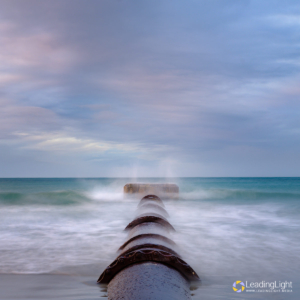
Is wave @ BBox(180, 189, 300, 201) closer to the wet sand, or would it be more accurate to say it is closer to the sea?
the sea

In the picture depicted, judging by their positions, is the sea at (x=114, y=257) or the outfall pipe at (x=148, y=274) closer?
the outfall pipe at (x=148, y=274)

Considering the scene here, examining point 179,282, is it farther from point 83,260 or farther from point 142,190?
point 142,190

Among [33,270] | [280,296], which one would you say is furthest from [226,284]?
[33,270]

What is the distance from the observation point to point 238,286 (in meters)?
2.97

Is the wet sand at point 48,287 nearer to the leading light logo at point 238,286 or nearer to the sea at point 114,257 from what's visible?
the sea at point 114,257

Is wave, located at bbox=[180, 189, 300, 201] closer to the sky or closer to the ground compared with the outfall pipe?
closer to the sky

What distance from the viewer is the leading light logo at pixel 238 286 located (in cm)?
285

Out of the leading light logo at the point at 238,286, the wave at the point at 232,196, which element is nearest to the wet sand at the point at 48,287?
the leading light logo at the point at 238,286

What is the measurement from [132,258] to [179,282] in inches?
12.7

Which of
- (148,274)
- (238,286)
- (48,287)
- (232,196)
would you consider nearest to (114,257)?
(48,287)

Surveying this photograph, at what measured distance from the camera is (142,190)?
11602mm

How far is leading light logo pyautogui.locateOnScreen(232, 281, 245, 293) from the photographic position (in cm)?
285

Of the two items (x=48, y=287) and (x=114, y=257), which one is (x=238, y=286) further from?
(x=48, y=287)

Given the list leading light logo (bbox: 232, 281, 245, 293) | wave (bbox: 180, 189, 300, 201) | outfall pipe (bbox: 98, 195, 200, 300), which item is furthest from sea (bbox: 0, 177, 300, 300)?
wave (bbox: 180, 189, 300, 201)
